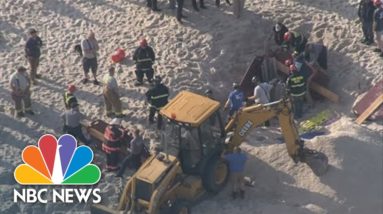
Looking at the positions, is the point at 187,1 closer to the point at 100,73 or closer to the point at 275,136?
the point at 100,73

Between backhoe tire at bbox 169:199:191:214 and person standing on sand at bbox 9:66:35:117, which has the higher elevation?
person standing on sand at bbox 9:66:35:117

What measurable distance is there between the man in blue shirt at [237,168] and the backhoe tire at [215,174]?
202mm

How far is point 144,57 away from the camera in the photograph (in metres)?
24.0

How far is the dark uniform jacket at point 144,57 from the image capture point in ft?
78.6

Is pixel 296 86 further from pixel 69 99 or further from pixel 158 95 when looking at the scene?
pixel 69 99

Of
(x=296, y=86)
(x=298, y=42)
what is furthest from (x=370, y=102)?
(x=298, y=42)

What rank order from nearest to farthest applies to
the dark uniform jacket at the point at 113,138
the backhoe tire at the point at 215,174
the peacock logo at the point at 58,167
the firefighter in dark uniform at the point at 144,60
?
the backhoe tire at the point at 215,174 → the dark uniform jacket at the point at 113,138 → the peacock logo at the point at 58,167 → the firefighter in dark uniform at the point at 144,60

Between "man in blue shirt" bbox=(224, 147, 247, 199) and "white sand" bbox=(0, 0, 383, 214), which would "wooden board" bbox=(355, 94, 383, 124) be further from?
"man in blue shirt" bbox=(224, 147, 247, 199)

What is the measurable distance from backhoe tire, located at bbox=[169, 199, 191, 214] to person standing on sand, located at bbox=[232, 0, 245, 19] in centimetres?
810

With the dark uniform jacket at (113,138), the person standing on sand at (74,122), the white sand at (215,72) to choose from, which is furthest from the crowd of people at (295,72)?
the person standing on sand at (74,122)

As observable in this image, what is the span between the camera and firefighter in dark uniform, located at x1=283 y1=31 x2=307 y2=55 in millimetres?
24812

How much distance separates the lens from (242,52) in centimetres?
2545

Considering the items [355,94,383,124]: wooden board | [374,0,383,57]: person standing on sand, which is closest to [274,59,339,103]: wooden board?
[355,94,383,124]: wooden board

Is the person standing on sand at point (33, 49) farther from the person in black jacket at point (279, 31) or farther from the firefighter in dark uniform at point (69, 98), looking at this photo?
the person in black jacket at point (279, 31)
